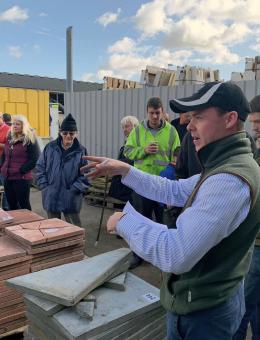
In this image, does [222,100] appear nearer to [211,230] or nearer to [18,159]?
[211,230]

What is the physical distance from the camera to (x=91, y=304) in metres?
2.16

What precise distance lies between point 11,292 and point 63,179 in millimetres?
1777

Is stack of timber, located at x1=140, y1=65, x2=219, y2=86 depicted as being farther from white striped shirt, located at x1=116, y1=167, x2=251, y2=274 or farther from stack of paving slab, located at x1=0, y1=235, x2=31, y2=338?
white striped shirt, located at x1=116, y1=167, x2=251, y2=274

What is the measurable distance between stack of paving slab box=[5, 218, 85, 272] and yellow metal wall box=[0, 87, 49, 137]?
12278 mm

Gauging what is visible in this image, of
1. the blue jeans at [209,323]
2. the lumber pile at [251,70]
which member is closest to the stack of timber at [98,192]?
the lumber pile at [251,70]

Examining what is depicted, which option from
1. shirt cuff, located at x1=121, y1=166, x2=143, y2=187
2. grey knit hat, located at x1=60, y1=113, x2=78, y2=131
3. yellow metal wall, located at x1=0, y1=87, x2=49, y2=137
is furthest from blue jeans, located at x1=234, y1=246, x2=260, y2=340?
yellow metal wall, located at x1=0, y1=87, x2=49, y2=137

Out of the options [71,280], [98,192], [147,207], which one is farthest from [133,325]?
[98,192]

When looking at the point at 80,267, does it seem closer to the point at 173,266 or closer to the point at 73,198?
the point at 173,266

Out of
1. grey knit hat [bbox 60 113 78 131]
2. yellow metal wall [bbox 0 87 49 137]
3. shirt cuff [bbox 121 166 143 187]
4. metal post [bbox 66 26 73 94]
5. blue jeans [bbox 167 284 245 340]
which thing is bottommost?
blue jeans [bbox 167 284 245 340]

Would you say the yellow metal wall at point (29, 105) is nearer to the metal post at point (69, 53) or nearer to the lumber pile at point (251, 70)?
the metal post at point (69, 53)

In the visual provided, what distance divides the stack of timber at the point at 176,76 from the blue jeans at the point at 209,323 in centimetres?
676

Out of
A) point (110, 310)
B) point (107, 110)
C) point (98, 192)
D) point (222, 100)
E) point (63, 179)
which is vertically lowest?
point (98, 192)

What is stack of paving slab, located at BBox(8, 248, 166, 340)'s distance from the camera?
2082 mm

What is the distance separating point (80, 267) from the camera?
2.53 m
